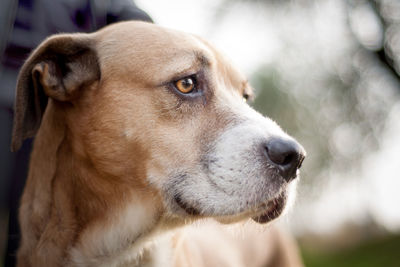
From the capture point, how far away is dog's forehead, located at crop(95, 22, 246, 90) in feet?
8.38

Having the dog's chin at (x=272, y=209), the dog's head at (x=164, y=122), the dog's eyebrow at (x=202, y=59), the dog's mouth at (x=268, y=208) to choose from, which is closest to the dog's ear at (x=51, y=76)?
the dog's head at (x=164, y=122)

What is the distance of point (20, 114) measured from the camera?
8.06 feet

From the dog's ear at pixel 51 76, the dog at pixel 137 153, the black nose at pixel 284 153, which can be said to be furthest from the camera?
the dog's ear at pixel 51 76

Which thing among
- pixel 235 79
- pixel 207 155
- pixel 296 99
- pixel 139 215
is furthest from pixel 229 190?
pixel 296 99

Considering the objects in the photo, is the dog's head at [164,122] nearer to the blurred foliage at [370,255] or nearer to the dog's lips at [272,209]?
the dog's lips at [272,209]

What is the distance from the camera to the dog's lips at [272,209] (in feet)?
8.07

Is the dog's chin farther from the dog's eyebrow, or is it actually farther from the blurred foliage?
the blurred foliage

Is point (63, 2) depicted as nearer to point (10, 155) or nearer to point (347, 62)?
point (10, 155)

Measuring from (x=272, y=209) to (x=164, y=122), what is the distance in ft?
2.77

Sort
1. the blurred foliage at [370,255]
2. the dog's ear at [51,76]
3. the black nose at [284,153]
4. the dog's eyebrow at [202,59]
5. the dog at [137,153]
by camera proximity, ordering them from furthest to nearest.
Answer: the blurred foliage at [370,255]
the dog's eyebrow at [202,59]
the dog's ear at [51,76]
the dog at [137,153]
the black nose at [284,153]

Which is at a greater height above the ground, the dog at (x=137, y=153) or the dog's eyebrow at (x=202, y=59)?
the dog's eyebrow at (x=202, y=59)

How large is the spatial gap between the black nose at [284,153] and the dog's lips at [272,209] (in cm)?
19

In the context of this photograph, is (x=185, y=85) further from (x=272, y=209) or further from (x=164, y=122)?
(x=272, y=209)

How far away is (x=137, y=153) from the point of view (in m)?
2.48
